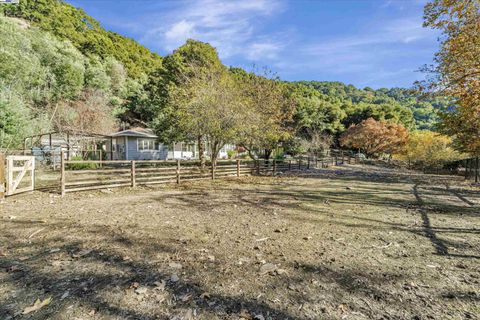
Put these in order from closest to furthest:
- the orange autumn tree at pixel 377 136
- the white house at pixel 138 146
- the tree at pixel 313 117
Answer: the white house at pixel 138 146 → the tree at pixel 313 117 → the orange autumn tree at pixel 377 136

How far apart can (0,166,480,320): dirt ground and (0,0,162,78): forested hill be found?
45.2m

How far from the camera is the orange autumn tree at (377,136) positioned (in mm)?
38312

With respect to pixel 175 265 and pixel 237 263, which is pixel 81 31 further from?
pixel 237 263

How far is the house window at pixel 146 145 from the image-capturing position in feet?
88.6

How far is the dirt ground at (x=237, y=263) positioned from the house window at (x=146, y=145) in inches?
848

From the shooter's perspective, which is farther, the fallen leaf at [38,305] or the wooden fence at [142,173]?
the wooden fence at [142,173]

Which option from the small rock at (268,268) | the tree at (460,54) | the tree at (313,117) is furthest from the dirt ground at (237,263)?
the tree at (313,117)

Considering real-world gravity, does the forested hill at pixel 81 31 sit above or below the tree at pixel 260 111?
above

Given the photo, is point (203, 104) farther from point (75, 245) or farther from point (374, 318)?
point (374, 318)

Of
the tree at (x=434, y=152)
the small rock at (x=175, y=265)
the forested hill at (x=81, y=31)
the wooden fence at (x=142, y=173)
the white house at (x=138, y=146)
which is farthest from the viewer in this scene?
the forested hill at (x=81, y=31)

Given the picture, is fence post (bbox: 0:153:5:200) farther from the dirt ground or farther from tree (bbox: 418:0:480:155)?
tree (bbox: 418:0:480:155)

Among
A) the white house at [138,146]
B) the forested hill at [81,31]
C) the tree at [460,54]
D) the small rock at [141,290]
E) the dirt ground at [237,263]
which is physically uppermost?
the forested hill at [81,31]

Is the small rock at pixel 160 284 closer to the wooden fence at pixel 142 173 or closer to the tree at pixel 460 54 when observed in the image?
the wooden fence at pixel 142 173

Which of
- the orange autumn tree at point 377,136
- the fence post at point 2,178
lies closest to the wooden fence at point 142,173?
the fence post at point 2,178
